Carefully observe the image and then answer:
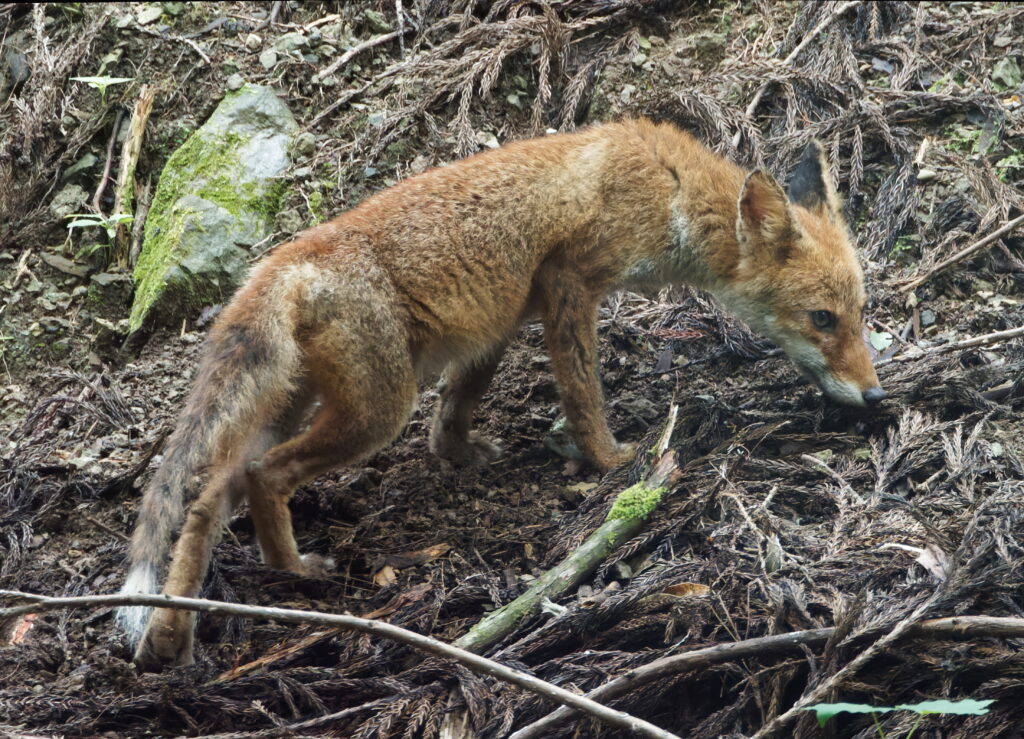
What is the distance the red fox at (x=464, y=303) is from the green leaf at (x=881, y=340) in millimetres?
799

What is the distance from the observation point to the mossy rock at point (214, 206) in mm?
8250

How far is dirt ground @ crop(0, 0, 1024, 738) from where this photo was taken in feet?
14.9

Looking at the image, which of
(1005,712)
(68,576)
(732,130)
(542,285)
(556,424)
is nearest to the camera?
(1005,712)

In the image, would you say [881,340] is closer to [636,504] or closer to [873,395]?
[873,395]

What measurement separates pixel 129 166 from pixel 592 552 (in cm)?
648

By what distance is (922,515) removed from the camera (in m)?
4.99

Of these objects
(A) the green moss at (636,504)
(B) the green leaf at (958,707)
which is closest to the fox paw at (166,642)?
(A) the green moss at (636,504)

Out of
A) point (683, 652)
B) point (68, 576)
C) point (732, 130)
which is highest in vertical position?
point (732, 130)

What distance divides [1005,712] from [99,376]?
6930 mm

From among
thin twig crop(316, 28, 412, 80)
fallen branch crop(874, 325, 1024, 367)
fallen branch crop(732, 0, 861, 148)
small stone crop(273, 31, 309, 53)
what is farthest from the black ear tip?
small stone crop(273, 31, 309, 53)

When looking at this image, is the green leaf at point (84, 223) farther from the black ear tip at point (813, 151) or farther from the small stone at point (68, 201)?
the black ear tip at point (813, 151)

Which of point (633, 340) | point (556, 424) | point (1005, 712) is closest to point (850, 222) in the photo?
point (633, 340)

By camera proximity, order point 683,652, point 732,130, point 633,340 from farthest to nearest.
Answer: point 732,130 → point 633,340 → point 683,652

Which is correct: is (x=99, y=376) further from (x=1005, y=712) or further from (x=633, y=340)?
(x=1005, y=712)
